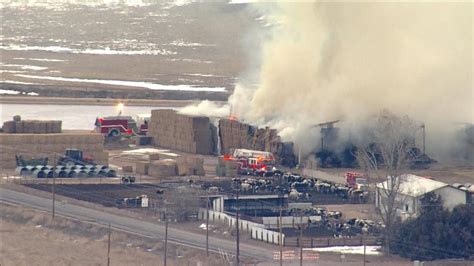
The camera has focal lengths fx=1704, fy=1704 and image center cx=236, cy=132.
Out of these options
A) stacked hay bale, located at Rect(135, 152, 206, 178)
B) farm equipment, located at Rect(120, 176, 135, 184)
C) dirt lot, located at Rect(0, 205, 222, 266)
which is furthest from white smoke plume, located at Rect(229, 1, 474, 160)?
dirt lot, located at Rect(0, 205, 222, 266)

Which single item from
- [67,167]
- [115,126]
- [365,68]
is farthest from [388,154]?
[115,126]

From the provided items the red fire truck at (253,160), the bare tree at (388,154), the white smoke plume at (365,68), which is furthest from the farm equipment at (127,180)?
the white smoke plume at (365,68)

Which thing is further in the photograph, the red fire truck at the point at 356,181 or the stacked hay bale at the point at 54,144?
the stacked hay bale at the point at 54,144

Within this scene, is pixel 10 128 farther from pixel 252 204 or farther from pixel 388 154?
pixel 388 154

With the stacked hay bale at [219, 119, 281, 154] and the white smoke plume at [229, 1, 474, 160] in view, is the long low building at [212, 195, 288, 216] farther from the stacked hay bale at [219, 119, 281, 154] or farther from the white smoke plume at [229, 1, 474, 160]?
the white smoke plume at [229, 1, 474, 160]

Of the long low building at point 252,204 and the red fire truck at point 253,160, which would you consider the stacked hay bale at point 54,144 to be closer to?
the red fire truck at point 253,160

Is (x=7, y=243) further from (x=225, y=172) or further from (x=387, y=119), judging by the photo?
(x=387, y=119)
